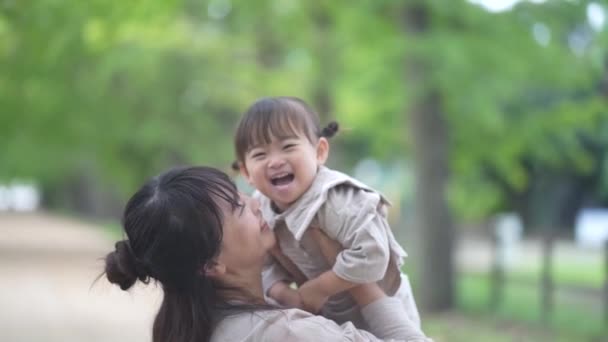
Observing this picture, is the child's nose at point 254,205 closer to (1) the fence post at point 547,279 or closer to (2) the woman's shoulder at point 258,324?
(2) the woman's shoulder at point 258,324

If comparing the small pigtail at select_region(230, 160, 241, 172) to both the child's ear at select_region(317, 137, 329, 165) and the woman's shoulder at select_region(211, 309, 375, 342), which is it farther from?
the woman's shoulder at select_region(211, 309, 375, 342)

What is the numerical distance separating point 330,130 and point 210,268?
626 millimetres

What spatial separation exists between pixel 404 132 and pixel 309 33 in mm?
2100

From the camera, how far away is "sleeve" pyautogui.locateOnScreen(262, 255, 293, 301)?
2.65 metres

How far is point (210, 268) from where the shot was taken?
240cm

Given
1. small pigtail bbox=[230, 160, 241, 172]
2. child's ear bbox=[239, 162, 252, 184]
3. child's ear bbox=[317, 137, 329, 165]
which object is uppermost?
child's ear bbox=[317, 137, 329, 165]

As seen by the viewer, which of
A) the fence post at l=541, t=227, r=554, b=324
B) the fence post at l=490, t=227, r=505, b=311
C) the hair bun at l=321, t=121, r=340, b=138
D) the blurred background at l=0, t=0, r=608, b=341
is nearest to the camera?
the hair bun at l=321, t=121, r=340, b=138

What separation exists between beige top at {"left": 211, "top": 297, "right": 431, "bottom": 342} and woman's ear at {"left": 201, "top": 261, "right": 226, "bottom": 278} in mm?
117

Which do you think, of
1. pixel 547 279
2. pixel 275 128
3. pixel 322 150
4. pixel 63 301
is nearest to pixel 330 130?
pixel 322 150

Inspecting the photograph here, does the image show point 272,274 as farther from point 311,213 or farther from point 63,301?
point 63,301

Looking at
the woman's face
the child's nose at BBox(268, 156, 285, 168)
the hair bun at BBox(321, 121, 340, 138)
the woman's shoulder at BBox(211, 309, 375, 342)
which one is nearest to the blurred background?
the hair bun at BBox(321, 121, 340, 138)

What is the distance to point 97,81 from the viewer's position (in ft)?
58.6

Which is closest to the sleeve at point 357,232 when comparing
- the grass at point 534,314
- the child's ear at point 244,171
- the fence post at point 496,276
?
the child's ear at point 244,171

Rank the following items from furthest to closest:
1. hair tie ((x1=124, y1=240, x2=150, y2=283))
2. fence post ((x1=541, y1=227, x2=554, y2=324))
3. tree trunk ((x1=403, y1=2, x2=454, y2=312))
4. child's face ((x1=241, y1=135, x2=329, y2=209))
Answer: tree trunk ((x1=403, y1=2, x2=454, y2=312))
fence post ((x1=541, y1=227, x2=554, y2=324))
child's face ((x1=241, y1=135, x2=329, y2=209))
hair tie ((x1=124, y1=240, x2=150, y2=283))
